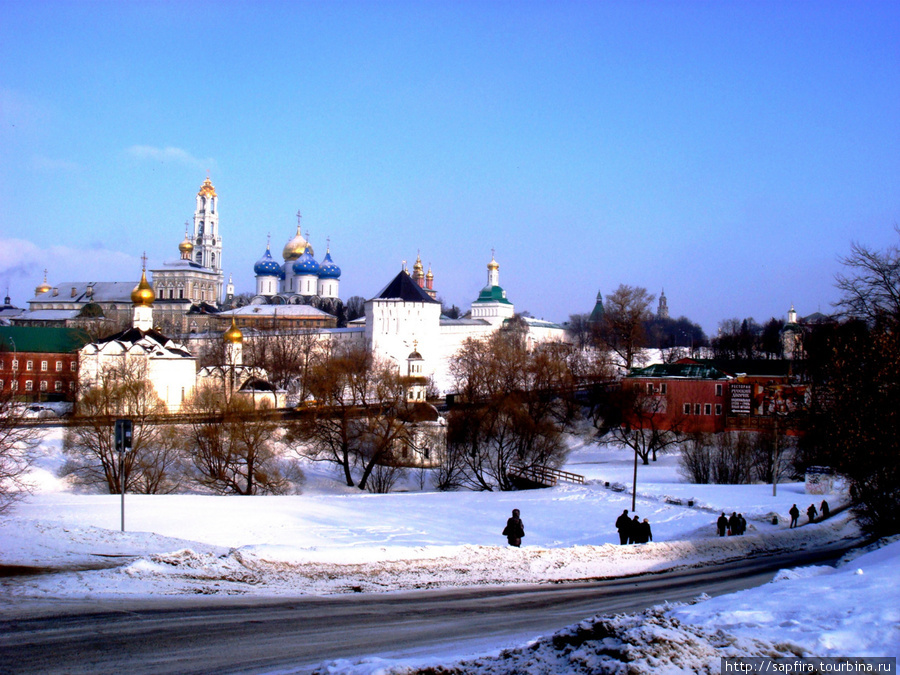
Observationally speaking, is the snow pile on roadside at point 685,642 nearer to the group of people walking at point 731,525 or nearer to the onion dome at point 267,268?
the group of people walking at point 731,525

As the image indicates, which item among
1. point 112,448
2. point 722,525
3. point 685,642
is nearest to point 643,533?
point 722,525

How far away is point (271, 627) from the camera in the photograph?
7629 millimetres

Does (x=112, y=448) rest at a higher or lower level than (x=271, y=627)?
lower

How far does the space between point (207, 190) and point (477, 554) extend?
11215 centimetres

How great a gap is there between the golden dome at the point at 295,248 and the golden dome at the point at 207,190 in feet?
59.8

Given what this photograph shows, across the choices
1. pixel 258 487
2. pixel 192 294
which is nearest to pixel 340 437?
pixel 258 487

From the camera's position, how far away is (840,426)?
14914 millimetres

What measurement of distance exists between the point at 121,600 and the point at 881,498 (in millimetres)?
13174

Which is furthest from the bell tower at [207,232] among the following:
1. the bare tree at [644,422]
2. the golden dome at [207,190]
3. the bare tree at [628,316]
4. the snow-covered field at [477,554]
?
the snow-covered field at [477,554]

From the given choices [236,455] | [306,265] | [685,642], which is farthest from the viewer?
[306,265]

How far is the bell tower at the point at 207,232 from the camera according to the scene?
113062 mm

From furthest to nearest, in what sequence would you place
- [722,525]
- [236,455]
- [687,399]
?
[687,399]
[236,455]
[722,525]

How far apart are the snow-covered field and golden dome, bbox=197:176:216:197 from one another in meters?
97.5

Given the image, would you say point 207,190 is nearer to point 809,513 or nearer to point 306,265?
point 306,265
